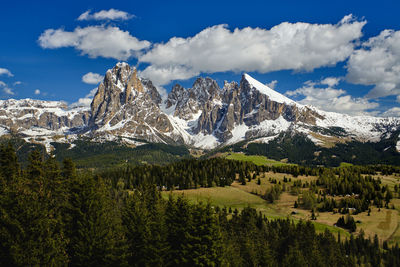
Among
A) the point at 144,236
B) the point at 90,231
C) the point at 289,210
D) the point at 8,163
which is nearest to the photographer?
the point at 90,231

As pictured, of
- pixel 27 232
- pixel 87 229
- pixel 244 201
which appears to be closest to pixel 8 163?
pixel 87 229

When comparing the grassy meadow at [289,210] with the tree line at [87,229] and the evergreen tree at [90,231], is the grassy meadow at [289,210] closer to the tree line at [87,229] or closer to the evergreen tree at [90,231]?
the tree line at [87,229]

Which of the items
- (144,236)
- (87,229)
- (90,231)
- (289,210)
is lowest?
(289,210)

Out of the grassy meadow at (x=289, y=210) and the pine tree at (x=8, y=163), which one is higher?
the pine tree at (x=8, y=163)

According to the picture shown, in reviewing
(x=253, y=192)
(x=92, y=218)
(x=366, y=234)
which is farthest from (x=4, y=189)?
(x=253, y=192)

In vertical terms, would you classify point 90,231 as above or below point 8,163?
below

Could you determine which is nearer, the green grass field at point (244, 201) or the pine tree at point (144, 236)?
the pine tree at point (144, 236)

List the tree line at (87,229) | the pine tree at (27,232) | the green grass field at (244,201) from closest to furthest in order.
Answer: the pine tree at (27,232) < the tree line at (87,229) < the green grass field at (244,201)

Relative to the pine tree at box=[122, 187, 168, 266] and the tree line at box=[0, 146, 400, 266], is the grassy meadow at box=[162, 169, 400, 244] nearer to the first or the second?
the pine tree at box=[122, 187, 168, 266]

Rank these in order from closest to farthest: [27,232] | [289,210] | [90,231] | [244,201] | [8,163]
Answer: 1. [27,232]
2. [90,231]
3. [8,163]
4. [289,210]
5. [244,201]

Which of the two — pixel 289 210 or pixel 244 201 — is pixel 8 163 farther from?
pixel 289 210

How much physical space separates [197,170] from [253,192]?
41.0 metres

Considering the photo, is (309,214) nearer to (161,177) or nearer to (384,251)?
(384,251)

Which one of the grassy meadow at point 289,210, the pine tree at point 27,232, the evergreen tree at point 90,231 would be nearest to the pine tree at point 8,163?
the evergreen tree at point 90,231
